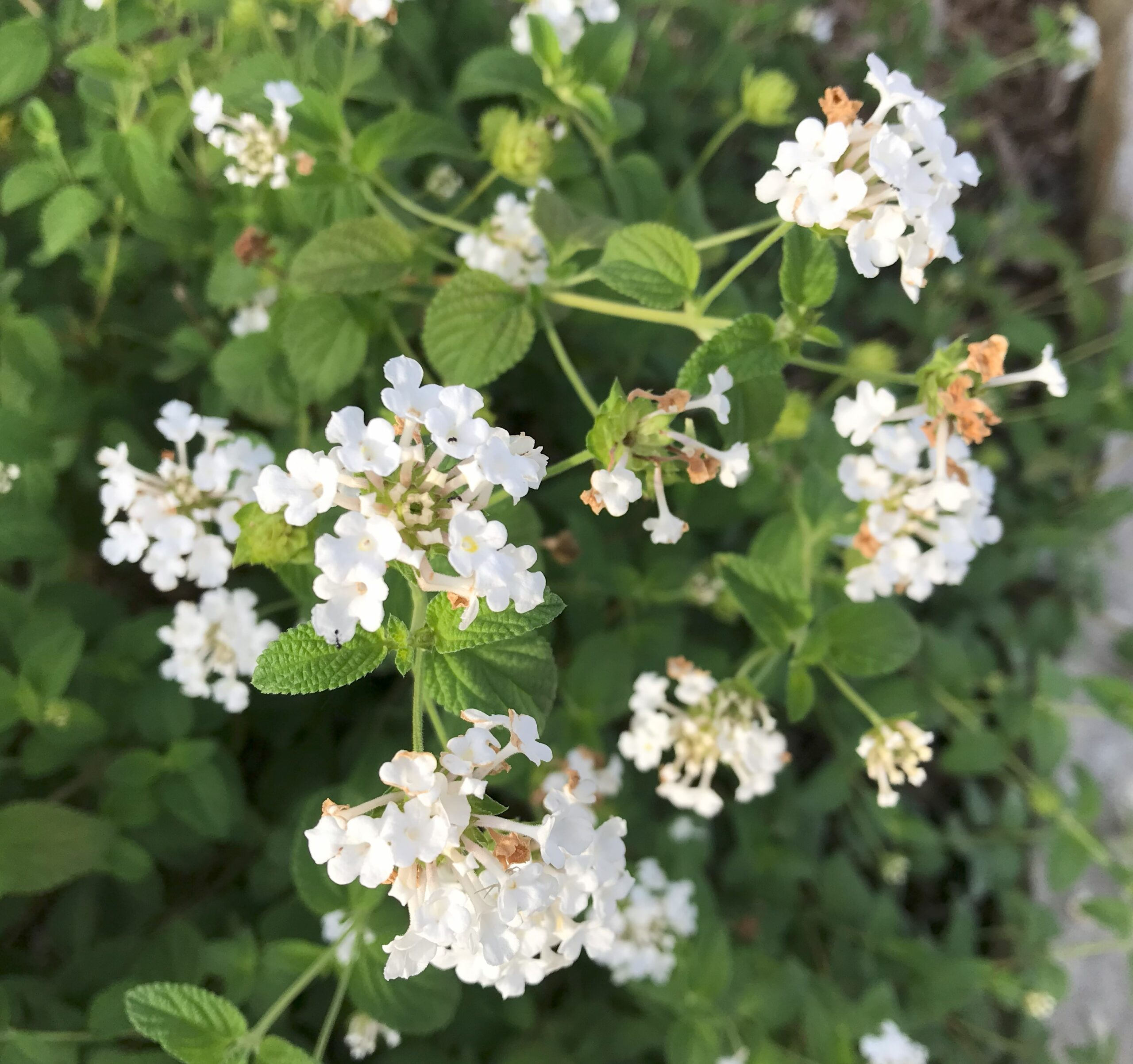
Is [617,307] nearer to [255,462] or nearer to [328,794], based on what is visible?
[255,462]

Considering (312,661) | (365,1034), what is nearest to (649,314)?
(312,661)

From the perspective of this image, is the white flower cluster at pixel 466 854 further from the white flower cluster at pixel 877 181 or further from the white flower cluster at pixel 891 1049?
the white flower cluster at pixel 891 1049

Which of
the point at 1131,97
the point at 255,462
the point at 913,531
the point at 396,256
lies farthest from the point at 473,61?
the point at 1131,97

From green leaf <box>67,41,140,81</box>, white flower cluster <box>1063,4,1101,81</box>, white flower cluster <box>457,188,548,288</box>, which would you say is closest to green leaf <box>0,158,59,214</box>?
green leaf <box>67,41,140,81</box>

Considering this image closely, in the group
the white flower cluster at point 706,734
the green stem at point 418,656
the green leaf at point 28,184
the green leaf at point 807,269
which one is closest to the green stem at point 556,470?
the green stem at point 418,656

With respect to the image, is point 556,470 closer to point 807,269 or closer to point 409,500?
point 409,500

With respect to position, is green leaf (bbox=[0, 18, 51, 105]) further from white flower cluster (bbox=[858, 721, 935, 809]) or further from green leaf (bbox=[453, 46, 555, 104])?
white flower cluster (bbox=[858, 721, 935, 809])

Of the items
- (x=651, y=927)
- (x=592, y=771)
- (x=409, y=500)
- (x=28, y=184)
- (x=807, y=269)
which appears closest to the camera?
(x=409, y=500)
